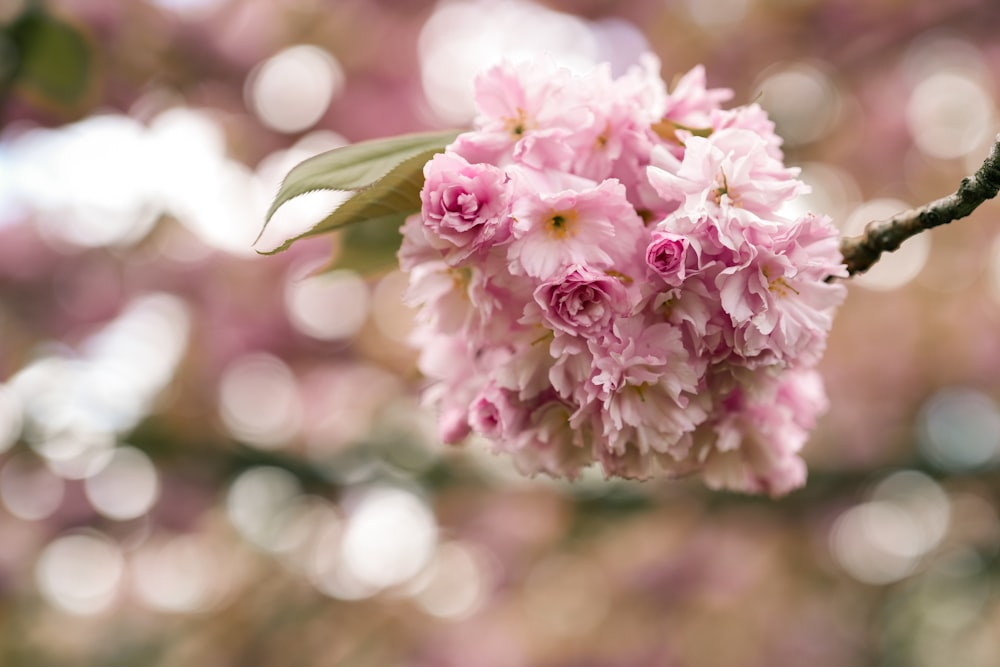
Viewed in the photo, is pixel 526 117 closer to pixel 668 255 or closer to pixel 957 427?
pixel 668 255

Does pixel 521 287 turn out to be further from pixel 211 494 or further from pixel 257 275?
pixel 257 275

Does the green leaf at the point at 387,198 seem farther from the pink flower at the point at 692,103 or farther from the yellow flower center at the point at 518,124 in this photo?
the pink flower at the point at 692,103

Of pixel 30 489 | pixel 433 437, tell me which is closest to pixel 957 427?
pixel 433 437

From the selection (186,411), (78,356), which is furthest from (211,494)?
(78,356)

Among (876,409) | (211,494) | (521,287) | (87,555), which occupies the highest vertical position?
(876,409)

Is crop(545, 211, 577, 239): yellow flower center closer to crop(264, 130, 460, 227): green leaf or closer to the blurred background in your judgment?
crop(264, 130, 460, 227): green leaf

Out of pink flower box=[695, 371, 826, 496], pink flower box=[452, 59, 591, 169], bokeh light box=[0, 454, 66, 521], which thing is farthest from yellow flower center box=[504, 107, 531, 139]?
bokeh light box=[0, 454, 66, 521]

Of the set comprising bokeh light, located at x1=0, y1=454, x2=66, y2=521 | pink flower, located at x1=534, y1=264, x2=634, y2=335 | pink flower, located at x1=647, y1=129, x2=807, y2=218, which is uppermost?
pink flower, located at x1=647, y1=129, x2=807, y2=218
